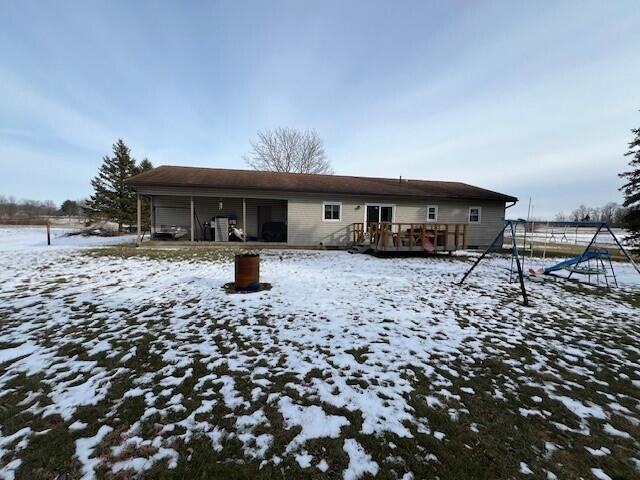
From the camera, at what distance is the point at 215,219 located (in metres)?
13.7

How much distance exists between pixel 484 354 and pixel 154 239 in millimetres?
15398

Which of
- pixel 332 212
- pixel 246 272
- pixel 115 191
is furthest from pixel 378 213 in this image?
pixel 115 191

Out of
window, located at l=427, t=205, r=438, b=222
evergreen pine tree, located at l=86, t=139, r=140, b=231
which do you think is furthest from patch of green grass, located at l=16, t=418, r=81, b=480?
evergreen pine tree, located at l=86, t=139, r=140, b=231

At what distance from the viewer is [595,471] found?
1746 millimetres

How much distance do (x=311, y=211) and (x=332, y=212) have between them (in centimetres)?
111

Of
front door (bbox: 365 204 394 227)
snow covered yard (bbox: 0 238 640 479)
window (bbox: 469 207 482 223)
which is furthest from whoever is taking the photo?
window (bbox: 469 207 482 223)

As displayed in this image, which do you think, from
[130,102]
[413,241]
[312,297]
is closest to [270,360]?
[312,297]

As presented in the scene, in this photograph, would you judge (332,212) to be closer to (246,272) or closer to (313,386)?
(246,272)

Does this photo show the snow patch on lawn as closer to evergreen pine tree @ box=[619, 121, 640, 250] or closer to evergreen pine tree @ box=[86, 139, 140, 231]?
evergreen pine tree @ box=[619, 121, 640, 250]

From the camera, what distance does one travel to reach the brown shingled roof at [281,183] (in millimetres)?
12445

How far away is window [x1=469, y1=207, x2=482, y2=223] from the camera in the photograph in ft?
48.9

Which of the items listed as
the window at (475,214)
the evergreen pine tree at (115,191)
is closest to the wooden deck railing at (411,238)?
the window at (475,214)

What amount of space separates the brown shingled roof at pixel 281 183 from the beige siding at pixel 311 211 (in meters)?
0.36

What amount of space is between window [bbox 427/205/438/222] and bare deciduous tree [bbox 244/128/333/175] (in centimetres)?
1708
